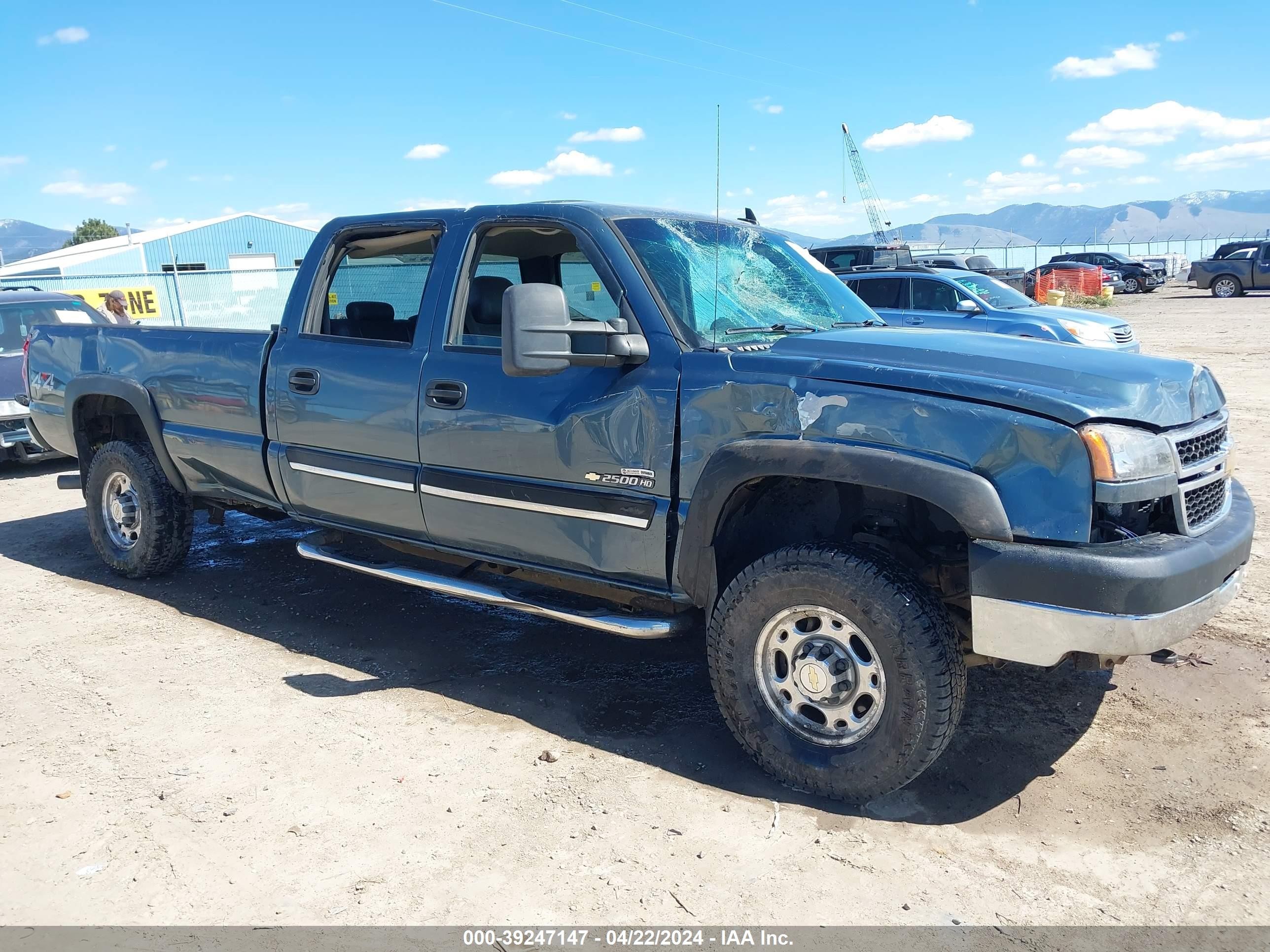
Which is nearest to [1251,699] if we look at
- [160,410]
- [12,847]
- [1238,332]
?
[12,847]

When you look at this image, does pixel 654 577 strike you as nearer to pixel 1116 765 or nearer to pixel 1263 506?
pixel 1116 765

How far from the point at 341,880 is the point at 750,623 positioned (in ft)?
5.10

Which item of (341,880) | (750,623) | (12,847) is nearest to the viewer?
(341,880)

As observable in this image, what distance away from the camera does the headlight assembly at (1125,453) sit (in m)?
2.87

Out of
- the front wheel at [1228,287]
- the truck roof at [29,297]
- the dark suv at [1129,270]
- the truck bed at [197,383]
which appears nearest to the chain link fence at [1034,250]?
the dark suv at [1129,270]

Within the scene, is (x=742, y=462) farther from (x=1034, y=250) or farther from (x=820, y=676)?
(x=1034, y=250)

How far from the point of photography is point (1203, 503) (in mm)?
3271

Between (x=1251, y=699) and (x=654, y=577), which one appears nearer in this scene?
(x=654, y=577)

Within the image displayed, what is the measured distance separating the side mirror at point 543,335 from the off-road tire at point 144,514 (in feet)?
10.5

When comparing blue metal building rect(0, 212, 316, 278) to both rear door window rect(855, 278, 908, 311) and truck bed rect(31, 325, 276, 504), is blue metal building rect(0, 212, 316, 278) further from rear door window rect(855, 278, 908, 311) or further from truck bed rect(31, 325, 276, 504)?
truck bed rect(31, 325, 276, 504)

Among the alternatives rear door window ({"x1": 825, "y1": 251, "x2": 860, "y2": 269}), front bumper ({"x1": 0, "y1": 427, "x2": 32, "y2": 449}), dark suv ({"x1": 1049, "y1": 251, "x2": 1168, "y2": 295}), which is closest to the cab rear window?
front bumper ({"x1": 0, "y1": 427, "x2": 32, "y2": 449})

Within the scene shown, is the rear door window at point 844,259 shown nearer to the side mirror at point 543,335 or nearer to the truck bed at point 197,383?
the truck bed at point 197,383

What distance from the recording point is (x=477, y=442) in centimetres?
409

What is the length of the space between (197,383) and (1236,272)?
33.9m
